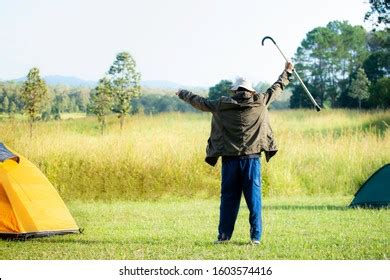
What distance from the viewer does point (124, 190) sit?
46.2 ft

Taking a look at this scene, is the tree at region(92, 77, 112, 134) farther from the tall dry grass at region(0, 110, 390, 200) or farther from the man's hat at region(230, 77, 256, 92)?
the man's hat at region(230, 77, 256, 92)

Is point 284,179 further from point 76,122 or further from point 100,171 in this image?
point 76,122

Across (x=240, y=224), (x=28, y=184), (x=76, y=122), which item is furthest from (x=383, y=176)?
(x=76, y=122)

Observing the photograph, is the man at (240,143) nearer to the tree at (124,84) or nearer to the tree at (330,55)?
the tree at (124,84)

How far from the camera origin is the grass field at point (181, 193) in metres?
7.72

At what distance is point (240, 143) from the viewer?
7469 millimetres

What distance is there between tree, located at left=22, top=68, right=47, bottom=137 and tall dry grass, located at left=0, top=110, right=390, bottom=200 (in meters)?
3.52

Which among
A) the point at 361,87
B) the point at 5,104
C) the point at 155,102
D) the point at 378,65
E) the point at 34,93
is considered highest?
the point at 378,65

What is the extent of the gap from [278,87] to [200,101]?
2.56 feet

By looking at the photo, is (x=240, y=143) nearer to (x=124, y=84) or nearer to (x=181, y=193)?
(x=181, y=193)

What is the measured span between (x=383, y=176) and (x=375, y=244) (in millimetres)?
3543

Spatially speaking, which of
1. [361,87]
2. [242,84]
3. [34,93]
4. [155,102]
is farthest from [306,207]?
[361,87]

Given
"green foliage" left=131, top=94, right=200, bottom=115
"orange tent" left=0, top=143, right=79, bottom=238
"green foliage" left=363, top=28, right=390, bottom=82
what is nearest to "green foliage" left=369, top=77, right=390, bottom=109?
"green foliage" left=363, top=28, right=390, bottom=82

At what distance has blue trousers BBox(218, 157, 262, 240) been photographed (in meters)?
7.47
